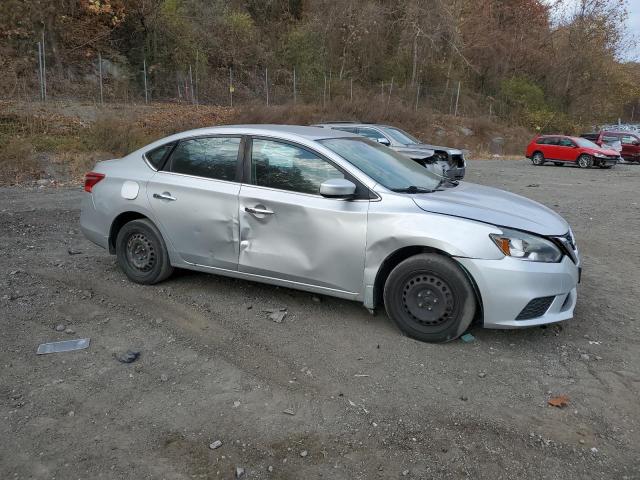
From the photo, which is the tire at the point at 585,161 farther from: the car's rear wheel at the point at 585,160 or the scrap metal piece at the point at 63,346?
the scrap metal piece at the point at 63,346

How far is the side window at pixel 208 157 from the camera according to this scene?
5.05 meters

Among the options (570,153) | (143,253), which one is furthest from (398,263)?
(570,153)

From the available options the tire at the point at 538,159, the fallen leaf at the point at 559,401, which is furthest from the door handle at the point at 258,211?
the tire at the point at 538,159

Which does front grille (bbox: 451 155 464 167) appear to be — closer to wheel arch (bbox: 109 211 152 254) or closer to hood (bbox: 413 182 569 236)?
hood (bbox: 413 182 569 236)

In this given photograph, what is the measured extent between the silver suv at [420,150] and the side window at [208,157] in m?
6.89

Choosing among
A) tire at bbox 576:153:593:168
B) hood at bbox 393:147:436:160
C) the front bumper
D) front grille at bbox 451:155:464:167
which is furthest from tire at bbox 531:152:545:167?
the front bumper

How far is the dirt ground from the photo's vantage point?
2.94 meters

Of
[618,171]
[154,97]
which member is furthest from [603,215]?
[154,97]

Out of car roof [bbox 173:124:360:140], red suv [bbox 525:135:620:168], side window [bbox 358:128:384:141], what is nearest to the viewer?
car roof [bbox 173:124:360:140]

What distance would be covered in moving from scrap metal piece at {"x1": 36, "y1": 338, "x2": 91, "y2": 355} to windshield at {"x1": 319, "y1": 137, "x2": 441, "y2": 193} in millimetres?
2490

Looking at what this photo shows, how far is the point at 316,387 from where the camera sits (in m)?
3.67

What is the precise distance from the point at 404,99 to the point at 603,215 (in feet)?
89.1

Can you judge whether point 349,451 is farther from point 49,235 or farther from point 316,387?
point 49,235

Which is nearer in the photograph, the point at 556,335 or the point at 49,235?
the point at 556,335
